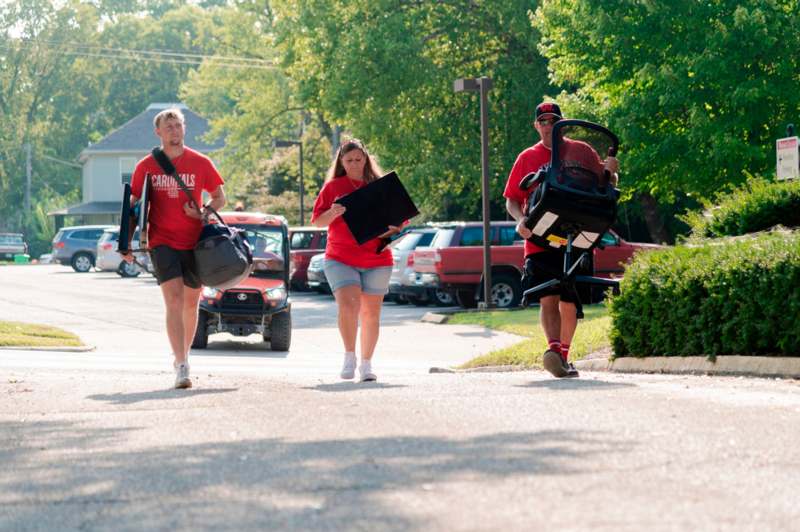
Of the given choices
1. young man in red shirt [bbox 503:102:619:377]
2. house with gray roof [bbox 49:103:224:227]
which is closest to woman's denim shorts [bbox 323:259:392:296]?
young man in red shirt [bbox 503:102:619:377]

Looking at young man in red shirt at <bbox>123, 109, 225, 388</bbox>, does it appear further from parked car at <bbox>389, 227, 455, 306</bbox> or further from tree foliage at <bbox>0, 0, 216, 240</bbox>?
tree foliage at <bbox>0, 0, 216, 240</bbox>

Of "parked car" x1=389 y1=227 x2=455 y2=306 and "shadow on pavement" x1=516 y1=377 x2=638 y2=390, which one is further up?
"parked car" x1=389 y1=227 x2=455 y2=306

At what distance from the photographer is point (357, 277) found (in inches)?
432

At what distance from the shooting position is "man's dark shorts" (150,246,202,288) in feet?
34.3

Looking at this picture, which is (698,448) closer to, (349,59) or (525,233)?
(525,233)

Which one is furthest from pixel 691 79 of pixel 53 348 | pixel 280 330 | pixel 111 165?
pixel 111 165

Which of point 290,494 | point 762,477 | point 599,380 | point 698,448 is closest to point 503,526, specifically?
point 290,494

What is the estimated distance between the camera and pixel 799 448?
6332 millimetres

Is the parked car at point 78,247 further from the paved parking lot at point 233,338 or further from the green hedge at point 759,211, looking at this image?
the green hedge at point 759,211

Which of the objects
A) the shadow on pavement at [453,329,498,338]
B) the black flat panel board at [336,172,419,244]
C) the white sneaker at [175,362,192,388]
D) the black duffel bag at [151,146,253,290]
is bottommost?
the shadow on pavement at [453,329,498,338]

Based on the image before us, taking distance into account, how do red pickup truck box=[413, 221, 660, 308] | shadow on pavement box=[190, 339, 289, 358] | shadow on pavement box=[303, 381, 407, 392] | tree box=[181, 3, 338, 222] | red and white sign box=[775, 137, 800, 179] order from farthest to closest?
tree box=[181, 3, 338, 222]
red pickup truck box=[413, 221, 660, 308]
shadow on pavement box=[190, 339, 289, 358]
red and white sign box=[775, 137, 800, 179]
shadow on pavement box=[303, 381, 407, 392]

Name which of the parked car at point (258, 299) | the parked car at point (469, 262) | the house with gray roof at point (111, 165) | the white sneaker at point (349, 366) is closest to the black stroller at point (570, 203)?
the white sneaker at point (349, 366)

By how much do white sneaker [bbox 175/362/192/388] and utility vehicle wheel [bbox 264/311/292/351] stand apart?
32.0ft

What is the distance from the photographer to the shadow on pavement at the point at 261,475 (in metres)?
5.12
